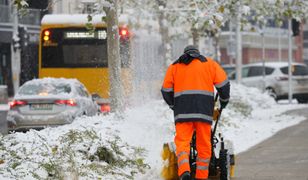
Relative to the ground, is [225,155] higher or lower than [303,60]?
higher

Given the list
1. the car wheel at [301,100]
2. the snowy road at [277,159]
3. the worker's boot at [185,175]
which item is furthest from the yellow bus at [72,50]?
the worker's boot at [185,175]

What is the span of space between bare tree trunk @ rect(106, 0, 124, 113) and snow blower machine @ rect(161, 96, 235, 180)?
22.3 feet

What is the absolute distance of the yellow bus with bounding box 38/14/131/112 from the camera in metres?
25.1

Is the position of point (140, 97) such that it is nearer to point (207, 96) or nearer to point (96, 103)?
point (96, 103)

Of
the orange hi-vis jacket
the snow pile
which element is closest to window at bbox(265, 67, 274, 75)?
the snow pile

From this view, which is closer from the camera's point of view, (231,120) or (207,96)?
(207,96)

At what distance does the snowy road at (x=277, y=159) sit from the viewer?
478 inches

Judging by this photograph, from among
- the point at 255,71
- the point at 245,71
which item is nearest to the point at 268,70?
the point at 255,71

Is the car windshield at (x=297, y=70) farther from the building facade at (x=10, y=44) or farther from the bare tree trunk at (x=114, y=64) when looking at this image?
the building facade at (x=10, y=44)

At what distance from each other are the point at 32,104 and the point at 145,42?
987cm

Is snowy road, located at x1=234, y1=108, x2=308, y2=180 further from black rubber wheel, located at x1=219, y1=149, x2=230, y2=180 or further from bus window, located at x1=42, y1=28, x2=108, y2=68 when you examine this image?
bus window, located at x1=42, y1=28, x2=108, y2=68

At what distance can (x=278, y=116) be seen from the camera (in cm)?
2608

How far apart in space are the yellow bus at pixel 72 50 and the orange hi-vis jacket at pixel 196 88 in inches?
599

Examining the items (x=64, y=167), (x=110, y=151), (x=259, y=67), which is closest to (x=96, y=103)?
(x=110, y=151)
